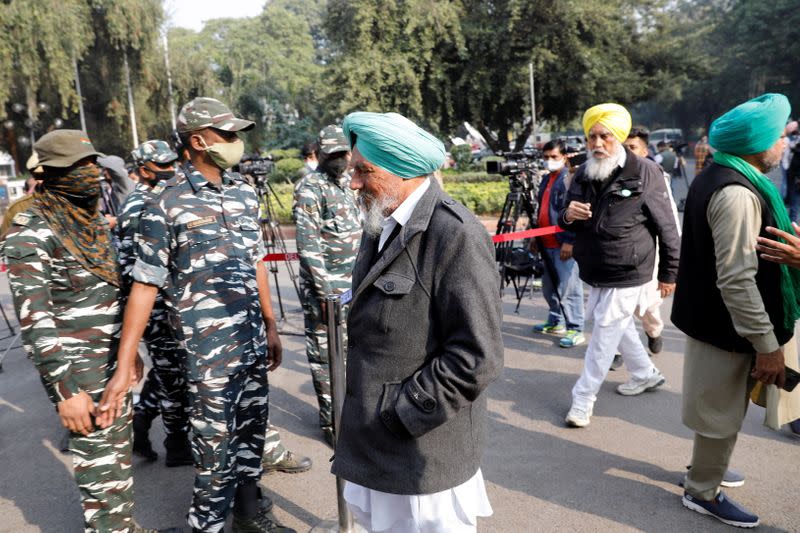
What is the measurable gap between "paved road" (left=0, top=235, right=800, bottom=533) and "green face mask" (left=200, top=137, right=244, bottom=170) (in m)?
1.78

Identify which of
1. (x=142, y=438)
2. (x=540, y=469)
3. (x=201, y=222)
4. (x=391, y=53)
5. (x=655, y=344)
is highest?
(x=391, y=53)

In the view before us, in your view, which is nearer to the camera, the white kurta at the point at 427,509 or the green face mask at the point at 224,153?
the white kurta at the point at 427,509

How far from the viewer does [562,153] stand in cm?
604

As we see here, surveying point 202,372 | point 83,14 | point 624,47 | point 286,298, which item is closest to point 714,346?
point 202,372

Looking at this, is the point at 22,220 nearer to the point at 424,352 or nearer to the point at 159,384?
the point at 159,384

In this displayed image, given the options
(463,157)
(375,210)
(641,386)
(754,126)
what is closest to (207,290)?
(375,210)

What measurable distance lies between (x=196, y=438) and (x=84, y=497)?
20.7 inches

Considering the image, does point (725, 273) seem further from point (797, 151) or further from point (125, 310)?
point (797, 151)

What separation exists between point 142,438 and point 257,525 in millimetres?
1275

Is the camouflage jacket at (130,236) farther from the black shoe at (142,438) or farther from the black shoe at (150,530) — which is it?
the black shoe at (150,530)

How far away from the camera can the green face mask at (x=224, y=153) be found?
2.65 m

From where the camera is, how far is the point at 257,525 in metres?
2.87

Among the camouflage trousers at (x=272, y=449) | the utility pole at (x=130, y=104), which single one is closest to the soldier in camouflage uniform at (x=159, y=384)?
the camouflage trousers at (x=272, y=449)

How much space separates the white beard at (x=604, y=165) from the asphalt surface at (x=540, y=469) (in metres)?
1.57
